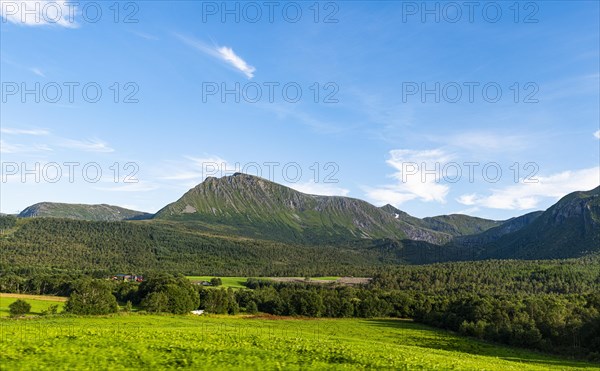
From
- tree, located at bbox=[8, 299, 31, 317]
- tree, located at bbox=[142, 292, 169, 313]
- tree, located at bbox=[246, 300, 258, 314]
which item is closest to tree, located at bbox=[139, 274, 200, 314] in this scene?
tree, located at bbox=[142, 292, 169, 313]

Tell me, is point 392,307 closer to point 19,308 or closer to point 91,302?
point 91,302

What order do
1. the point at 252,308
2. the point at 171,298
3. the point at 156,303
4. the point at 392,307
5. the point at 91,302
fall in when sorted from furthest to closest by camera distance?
1. the point at 392,307
2. the point at 252,308
3. the point at 171,298
4. the point at 156,303
5. the point at 91,302

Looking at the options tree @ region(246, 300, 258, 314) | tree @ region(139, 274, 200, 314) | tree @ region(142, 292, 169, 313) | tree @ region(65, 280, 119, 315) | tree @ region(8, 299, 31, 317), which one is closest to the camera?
tree @ region(65, 280, 119, 315)

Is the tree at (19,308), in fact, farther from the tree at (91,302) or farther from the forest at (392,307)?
the tree at (91,302)

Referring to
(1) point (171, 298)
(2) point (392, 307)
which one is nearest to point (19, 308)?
(1) point (171, 298)

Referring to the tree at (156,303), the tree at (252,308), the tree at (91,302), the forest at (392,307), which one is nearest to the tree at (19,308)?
the forest at (392,307)

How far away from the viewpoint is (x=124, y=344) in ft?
110

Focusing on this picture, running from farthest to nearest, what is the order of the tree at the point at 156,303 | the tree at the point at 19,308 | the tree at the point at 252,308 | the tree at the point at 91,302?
1. the tree at the point at 252,308
2. the tree at the point at 156,303
3. the tree at the point at 19,308
4. the tree at the point at 91,302

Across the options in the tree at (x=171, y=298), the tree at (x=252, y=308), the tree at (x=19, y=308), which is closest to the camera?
the tree at (x=19, y=308)

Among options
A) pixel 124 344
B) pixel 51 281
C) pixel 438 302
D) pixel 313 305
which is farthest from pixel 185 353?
pixel 51 281

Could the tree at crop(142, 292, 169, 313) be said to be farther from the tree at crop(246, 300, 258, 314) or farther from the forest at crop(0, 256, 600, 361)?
the tree at crop(246, 300, 258, 314)

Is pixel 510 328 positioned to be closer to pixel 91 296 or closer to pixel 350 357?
pixel 350 357

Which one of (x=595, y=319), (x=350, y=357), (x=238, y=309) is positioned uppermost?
(x=350, y=357)

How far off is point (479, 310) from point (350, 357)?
105228 millimetres
